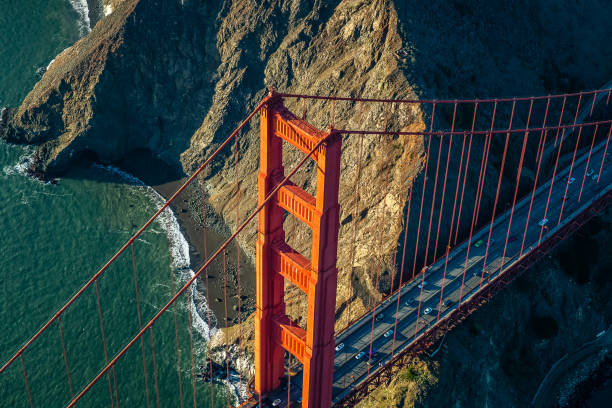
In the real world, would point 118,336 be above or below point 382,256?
below

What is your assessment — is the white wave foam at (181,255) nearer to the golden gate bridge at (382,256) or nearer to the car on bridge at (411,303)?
the golden gate bridge at (382,256)

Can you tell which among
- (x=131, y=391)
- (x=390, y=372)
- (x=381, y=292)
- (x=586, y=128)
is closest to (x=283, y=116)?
(x=390, y=372)

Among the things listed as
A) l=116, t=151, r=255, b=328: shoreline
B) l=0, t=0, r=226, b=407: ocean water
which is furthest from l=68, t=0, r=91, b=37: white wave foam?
l=116, t=151, r=255, b=328: shoreline

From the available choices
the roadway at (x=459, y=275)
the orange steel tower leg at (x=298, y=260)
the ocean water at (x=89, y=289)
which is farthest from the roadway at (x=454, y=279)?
the ocean water at (x=89, y=289)

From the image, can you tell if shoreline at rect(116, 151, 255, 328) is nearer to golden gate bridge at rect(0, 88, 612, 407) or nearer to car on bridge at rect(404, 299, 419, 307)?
golden gate bridge at rect(0, 88, 612, 407)


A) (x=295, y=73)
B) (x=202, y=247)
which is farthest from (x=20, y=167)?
(x=295, y=73)

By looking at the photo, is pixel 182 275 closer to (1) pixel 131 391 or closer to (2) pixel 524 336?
(1) pixel 131 391

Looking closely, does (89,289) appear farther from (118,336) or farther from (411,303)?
(411,303)
